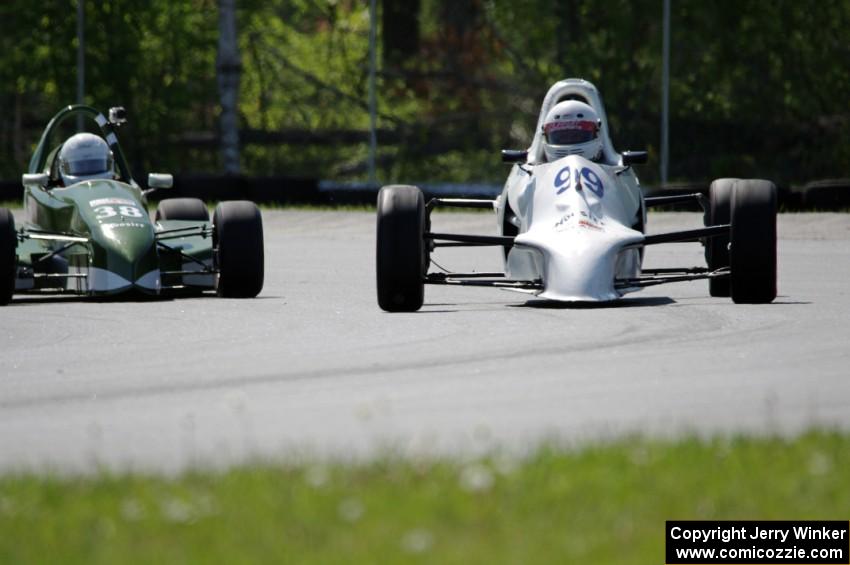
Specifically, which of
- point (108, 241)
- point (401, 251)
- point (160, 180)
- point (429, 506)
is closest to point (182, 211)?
point (160, 180)

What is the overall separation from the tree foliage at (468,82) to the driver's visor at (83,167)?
17.7 m

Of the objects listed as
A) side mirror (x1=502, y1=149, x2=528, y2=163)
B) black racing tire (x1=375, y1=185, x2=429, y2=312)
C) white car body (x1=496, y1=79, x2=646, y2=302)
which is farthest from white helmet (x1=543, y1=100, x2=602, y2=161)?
black racing tire (x1=375, y1=185, x2=429, y2=312)

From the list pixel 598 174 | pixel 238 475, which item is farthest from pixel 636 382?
pixel 598 174

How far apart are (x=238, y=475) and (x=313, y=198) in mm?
22523

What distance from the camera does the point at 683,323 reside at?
11.1 m

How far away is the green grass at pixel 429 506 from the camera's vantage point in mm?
5098

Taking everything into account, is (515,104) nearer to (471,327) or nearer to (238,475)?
(471,327)

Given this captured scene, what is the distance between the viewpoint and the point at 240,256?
45.5 ft

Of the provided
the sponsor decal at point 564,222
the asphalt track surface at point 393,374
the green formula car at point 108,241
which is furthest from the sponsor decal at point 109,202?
the sponsor decal at point 564,222

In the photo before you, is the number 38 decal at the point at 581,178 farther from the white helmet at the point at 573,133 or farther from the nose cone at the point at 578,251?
the white helmet at the point at 573,133

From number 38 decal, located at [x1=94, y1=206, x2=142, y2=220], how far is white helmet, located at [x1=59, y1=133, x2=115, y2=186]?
1.14 meters

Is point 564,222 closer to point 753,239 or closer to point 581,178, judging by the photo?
point 581,178

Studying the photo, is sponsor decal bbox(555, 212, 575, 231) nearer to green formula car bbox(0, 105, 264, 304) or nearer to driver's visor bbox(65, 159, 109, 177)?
green formula car bbox(0, 105, 264, 304)

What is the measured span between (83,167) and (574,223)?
487 cm
